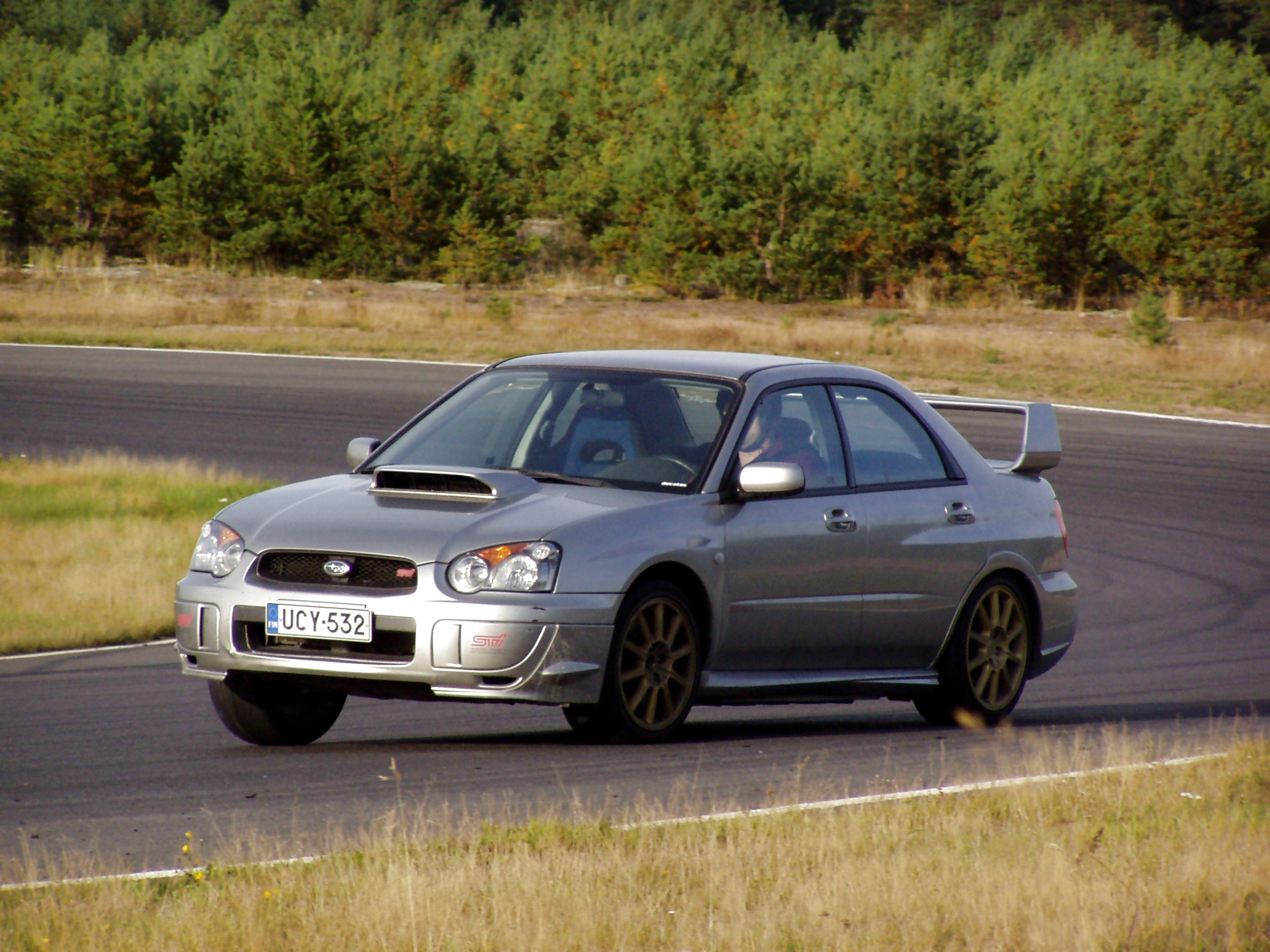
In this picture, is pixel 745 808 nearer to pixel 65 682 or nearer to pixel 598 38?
pixel 65 682

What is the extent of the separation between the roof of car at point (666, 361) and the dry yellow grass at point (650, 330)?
69.7 feet

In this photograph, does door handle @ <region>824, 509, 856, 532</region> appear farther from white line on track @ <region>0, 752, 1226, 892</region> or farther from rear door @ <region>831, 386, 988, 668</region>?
white line on track @ <region>0, 752, 1226, 892</region>

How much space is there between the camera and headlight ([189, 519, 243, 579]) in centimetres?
708

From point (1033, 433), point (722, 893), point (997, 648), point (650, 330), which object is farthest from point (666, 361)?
point (650, 330)

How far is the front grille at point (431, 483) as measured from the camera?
23.6 feet

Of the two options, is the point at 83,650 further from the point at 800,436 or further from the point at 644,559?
the point at 644,559

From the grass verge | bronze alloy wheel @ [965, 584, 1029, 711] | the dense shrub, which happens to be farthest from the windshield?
the dense shrub

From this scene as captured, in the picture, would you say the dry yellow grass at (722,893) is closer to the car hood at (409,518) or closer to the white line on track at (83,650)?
the car hood at (409,518)

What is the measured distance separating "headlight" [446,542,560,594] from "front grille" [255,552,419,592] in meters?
0.17

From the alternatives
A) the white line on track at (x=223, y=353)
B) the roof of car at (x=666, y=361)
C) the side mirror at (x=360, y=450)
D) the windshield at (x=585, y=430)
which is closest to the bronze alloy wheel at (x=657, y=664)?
the windshield at (x=585, y=430)

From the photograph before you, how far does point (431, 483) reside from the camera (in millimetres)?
7297

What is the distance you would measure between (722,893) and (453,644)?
2.19 m

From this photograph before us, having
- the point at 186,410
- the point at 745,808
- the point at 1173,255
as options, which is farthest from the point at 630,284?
the point at 745,808

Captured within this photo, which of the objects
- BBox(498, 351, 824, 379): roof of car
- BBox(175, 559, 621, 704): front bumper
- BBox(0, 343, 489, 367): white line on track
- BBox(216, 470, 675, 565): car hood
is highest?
BBox(498, 351, 824, 379): roof of car
